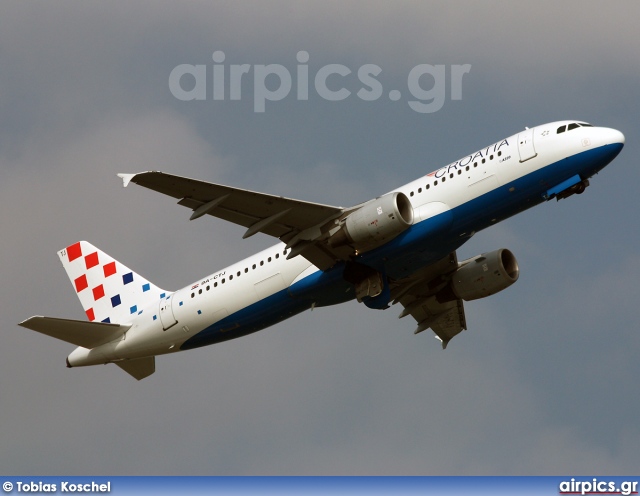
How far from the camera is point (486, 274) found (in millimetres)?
55938

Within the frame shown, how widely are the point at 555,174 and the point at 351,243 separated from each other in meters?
8.50

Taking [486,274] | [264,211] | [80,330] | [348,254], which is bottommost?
[80,330]

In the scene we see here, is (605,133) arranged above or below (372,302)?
above

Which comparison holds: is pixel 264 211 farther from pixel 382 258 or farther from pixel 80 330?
pixel 80 330

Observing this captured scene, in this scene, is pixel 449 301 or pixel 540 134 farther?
pixel 449 301

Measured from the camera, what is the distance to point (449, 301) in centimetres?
5812

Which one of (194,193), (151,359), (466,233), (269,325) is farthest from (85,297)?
(466,233)

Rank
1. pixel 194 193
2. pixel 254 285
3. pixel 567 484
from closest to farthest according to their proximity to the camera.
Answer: pixel 567 484
pixel 194 193
pixel 254 285

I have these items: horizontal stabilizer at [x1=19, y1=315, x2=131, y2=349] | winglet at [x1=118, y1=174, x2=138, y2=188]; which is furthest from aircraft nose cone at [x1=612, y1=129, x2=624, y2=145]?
horizontal stabilizer at [x1=19, y1=315, x2=131, y2=349]

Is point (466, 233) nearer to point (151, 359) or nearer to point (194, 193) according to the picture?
point (194, 193)

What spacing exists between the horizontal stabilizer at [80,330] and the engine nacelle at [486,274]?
15603 mm

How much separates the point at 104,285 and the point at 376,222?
17.7 m

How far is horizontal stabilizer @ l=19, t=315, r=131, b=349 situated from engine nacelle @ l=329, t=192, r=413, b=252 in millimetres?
12573

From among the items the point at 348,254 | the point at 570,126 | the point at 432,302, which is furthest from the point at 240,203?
the point at 432,302
